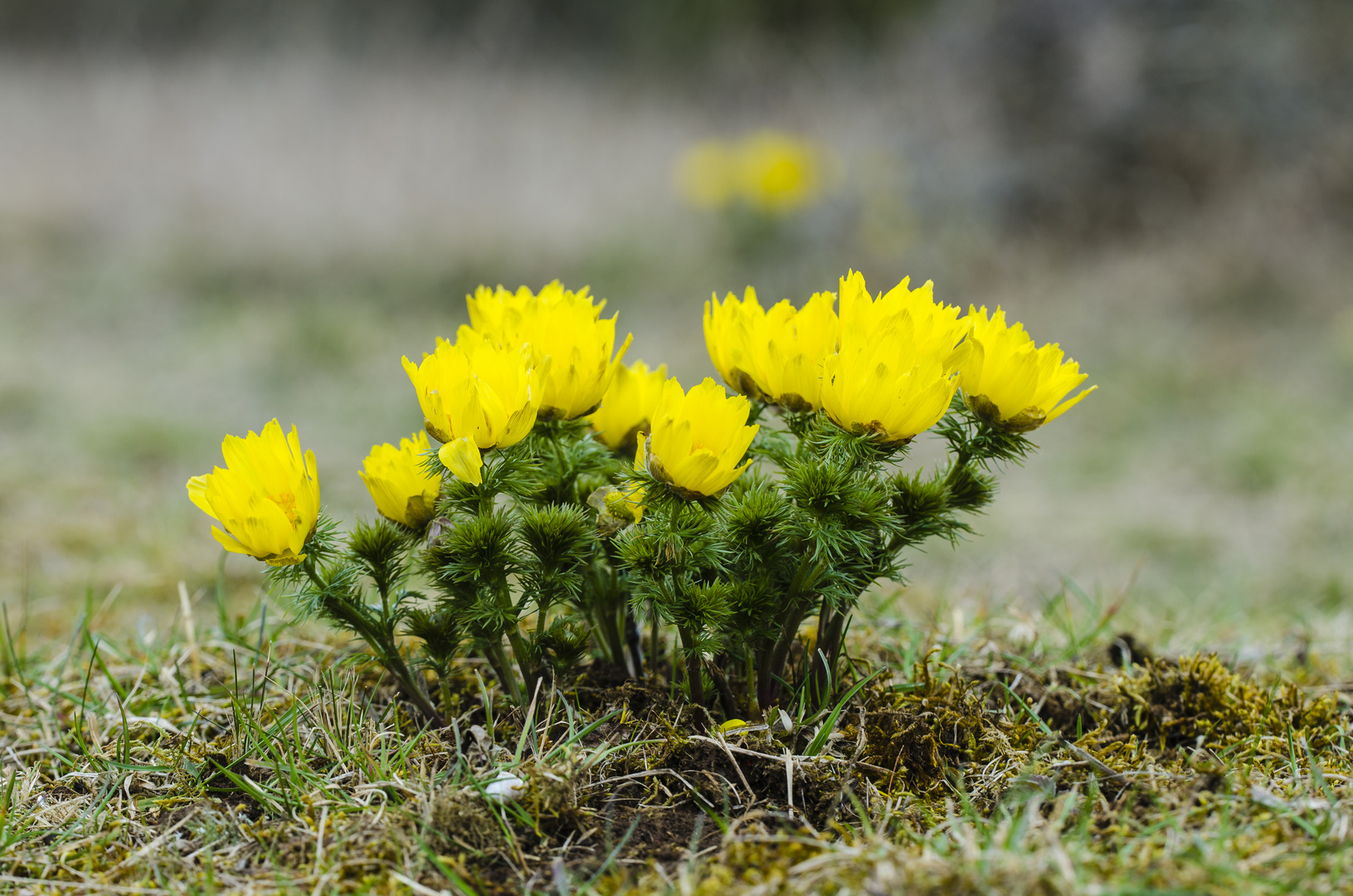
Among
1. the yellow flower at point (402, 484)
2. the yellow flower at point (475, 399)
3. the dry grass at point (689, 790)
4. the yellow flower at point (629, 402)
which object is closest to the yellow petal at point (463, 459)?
the yellow flower at point (475, 399)

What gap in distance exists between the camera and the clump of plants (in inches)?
45.5

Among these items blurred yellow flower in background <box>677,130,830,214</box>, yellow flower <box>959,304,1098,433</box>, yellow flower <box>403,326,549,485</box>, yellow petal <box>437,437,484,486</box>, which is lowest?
yellow petal <box>437,437,484,486</box>

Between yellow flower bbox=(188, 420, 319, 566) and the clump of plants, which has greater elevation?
the clump of plants

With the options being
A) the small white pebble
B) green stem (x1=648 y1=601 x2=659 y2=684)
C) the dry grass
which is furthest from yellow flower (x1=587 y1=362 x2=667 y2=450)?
the small white pebble

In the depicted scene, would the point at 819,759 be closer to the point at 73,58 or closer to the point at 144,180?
the point at 144,180

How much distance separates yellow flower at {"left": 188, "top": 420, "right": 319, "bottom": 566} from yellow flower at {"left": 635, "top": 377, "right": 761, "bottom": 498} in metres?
0.42

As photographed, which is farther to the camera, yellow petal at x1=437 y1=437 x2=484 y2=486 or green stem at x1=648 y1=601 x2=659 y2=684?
green stem at x1=648 y1=601 x2=659 y2=684

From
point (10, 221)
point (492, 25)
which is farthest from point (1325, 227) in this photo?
point (10, 221)

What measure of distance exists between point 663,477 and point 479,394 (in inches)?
9.1

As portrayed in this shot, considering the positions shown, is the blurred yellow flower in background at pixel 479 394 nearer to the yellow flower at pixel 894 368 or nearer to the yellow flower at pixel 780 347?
the yellow flower at pixel 780 347

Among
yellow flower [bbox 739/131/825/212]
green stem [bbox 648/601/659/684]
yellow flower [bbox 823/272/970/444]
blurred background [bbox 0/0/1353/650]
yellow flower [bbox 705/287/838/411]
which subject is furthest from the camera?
yellow flower [bbox 739/131/825/212]

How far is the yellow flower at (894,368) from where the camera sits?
1.12 m

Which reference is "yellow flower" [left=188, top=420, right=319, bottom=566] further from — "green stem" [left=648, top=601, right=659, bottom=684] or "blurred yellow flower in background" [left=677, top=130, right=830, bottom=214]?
"blurred yellow flower in background" [left=677, top=130, right=830, bottom=214]

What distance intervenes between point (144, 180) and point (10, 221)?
0.89 metres
